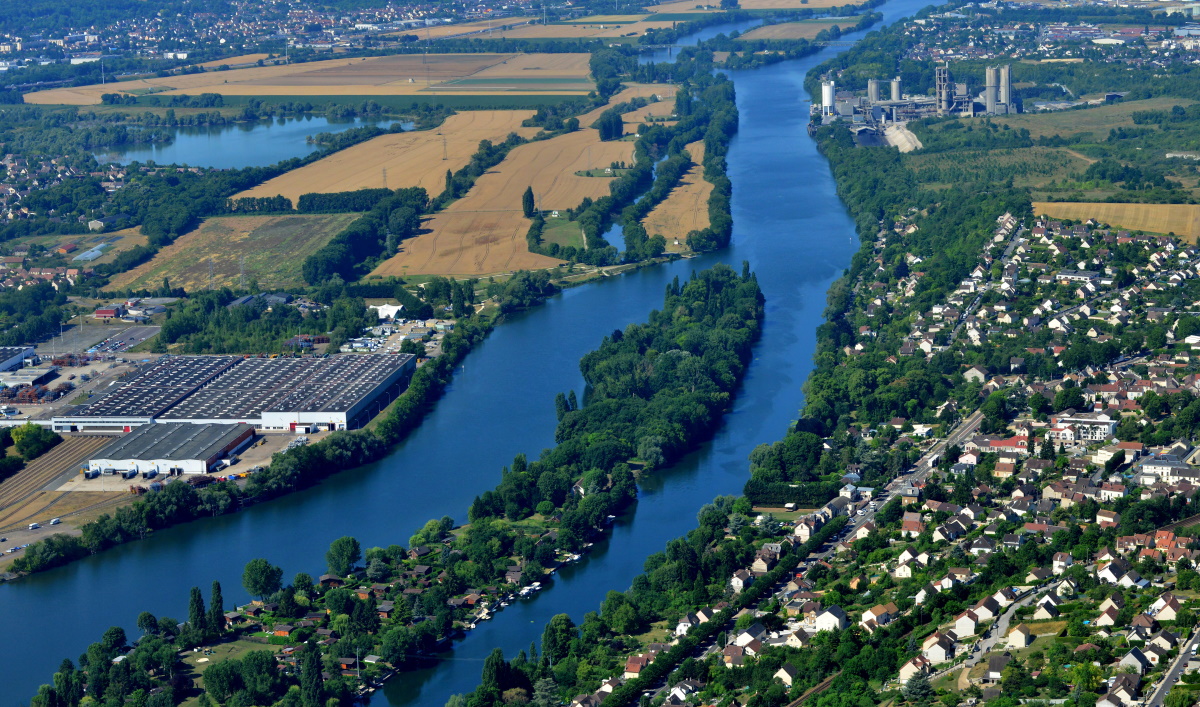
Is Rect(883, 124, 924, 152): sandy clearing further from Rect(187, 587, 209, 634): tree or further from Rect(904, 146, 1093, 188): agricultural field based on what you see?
Rect(187, 587, 209, 634): tree

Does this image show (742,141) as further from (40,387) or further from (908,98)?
(40,387)

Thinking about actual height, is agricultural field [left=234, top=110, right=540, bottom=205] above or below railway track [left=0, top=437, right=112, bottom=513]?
above

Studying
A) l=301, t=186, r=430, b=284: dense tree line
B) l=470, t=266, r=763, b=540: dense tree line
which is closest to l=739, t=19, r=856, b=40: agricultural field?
l=301, t=186, r=430, b=284: dense tree line

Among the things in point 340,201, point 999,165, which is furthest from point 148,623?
point 999,165

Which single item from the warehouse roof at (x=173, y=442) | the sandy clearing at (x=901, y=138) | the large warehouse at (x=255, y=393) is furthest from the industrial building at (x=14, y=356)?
the sandy clearing at (x=901, y=138)

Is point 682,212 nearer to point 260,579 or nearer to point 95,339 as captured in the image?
point 95,339

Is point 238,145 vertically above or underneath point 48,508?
above
